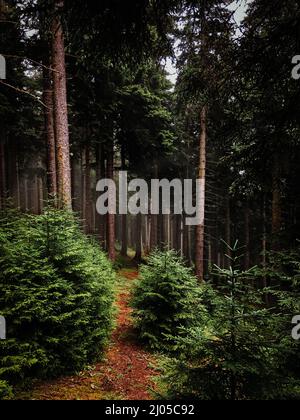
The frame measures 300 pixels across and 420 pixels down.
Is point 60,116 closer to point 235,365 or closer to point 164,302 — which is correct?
point 164,302

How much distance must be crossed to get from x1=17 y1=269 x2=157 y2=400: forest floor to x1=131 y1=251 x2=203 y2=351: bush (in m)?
0.55

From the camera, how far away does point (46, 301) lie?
5.04 meters

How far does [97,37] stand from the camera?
4.26 meters

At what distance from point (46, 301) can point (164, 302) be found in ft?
11.9

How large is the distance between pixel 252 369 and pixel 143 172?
19.1 metres

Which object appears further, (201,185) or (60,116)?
(201,185)

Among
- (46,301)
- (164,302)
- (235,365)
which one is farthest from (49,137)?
(235,365)

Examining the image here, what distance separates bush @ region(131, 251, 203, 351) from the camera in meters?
7.53

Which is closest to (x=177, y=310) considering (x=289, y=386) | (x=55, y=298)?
(x=55, y=298)

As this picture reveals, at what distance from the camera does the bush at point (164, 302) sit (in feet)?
24.7

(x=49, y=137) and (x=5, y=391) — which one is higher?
(x=49, y=137)

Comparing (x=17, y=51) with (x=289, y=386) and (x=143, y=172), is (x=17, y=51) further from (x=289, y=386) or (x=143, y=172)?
(x=289, y=386)

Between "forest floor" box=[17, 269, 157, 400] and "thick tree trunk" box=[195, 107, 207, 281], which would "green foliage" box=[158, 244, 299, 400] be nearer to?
"forest floor" box=[17, 269, 157, 400]

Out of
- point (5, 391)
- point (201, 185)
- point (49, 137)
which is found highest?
point (49, 137)
